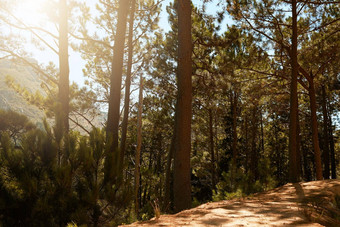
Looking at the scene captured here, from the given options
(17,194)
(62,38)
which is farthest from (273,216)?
(62,38)

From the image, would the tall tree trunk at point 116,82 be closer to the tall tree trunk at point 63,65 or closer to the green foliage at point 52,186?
the tall tree trunk at point 63,65

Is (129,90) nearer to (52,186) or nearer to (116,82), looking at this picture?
(116,82)

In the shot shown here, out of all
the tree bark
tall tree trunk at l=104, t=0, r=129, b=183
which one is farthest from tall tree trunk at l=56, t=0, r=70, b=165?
tall tree trunk at l=104, t=0, r=129, b=183

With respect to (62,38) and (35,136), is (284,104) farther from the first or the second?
(35,136)

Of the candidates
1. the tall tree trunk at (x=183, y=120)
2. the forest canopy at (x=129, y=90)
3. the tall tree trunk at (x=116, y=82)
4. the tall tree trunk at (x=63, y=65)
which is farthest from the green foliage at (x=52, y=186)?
the tall tree trunk at (x=63, y=65)

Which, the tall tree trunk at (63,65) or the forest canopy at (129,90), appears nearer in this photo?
the forest canopy at (129,90)

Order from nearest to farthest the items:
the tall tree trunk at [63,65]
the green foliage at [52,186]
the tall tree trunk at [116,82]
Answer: the green foliage at [52,186]
the tall tree trunk at [116,82]
the tall tree trunk at [63,65]

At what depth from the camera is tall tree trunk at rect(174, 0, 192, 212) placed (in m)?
5.61

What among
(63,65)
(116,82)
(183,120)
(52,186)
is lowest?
(52,186)

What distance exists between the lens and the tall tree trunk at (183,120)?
561cm

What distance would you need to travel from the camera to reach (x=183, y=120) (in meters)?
5.78

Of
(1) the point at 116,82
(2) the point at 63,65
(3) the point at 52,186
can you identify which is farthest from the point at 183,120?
(2) the point at 63,65

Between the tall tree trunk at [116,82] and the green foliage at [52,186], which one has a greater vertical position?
the tall tree trunk at [116,82]

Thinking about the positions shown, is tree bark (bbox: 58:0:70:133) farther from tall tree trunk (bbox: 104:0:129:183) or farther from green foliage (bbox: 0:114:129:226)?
green foliage (bbox: 0:114:129:226)
